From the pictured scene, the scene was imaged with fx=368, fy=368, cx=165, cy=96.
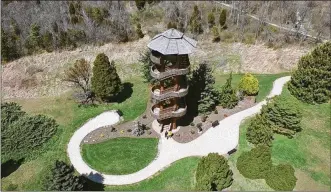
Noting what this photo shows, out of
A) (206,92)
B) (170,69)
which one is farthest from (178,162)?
(170,69)

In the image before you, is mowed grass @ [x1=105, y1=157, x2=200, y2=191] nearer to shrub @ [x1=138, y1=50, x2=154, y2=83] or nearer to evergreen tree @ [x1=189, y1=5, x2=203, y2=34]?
shrub @ [x1=138, y1=50, x2=154, y2=83]

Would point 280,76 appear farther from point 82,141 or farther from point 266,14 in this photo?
point 82,141

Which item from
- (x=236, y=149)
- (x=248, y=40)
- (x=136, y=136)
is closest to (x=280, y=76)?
(x=248, y=40)

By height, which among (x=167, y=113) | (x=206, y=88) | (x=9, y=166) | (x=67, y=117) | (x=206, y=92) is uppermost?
(x=206, y=88)

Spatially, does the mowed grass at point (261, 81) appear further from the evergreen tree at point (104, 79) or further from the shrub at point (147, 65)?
the evergreen tree at point (104, 79)

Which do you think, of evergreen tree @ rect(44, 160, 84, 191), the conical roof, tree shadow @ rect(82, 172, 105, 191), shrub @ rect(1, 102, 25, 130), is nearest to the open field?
tree shadow @ rect(82, 172, 105, 191)

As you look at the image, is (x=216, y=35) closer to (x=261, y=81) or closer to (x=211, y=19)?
(x=211, y=19)
